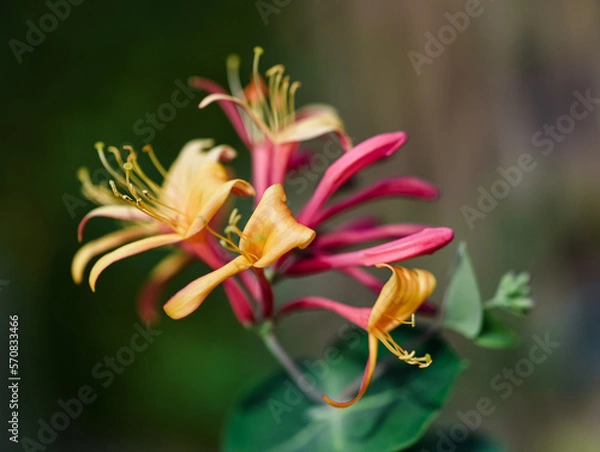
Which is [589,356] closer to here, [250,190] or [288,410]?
[288,410]

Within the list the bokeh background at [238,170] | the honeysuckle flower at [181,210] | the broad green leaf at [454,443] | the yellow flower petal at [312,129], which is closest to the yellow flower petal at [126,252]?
the honeysuckle flower at [181,210]

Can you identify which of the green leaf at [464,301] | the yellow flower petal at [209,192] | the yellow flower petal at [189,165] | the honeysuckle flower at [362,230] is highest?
the yellow flower petal at [189,165]

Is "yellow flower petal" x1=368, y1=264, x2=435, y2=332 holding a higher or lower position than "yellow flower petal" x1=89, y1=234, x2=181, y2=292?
lower

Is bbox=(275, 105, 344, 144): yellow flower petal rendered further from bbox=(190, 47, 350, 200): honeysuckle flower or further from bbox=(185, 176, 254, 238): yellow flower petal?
bbox=(185, 176, 254, 238): yellow flower petal

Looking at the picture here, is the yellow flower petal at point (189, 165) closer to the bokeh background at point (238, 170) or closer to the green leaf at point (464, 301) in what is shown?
the green leaf at point (464, 301)

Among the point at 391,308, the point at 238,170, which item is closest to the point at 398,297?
the point at 391,308

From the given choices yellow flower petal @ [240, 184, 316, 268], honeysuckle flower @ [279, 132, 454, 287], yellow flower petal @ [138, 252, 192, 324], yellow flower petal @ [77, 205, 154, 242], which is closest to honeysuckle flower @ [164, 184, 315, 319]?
yellow flower petal @ [240, 184, 316, 268]

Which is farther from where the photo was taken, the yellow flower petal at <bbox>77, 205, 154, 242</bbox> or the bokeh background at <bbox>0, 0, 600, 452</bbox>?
the bokeh background at <bbox>0, 0, 600, 452</bbox>
